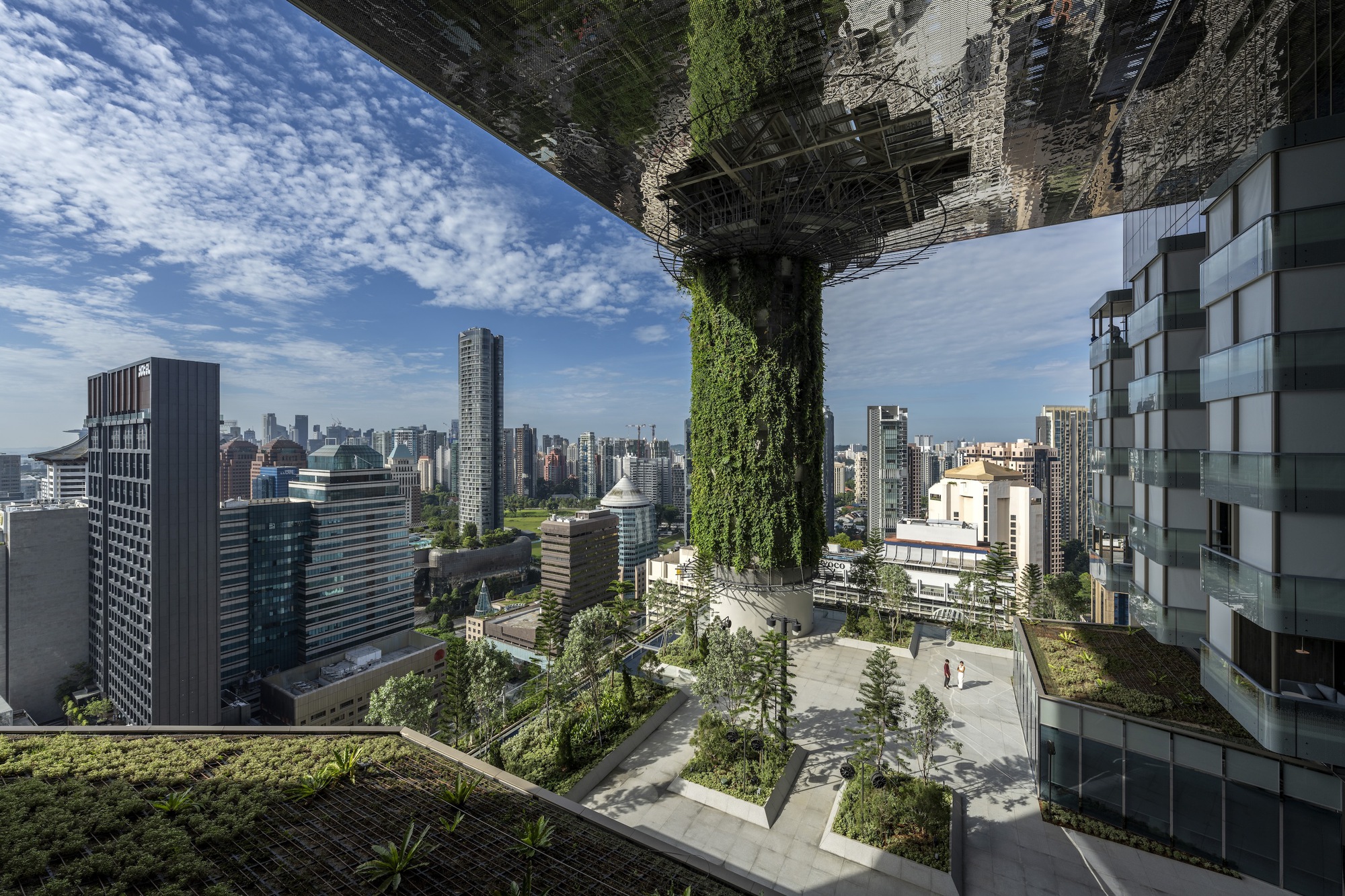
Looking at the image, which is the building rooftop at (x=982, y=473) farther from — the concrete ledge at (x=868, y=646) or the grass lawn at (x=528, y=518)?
the grass lawn at (x=528, y=518)

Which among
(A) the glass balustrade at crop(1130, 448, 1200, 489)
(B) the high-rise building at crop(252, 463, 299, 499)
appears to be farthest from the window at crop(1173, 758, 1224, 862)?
(B) the high-rise building at crop(252, 463, 299, 499)

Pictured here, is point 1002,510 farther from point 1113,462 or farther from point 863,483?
point 863,483

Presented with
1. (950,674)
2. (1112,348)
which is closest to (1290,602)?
(950,674)

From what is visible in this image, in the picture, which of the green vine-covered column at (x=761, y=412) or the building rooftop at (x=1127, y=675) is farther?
the green vine-covered column at (x=761, y=412)

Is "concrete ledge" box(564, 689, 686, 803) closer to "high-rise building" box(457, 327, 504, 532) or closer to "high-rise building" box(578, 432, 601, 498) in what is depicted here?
"high-rise building" box(457, 327, 504, 532)

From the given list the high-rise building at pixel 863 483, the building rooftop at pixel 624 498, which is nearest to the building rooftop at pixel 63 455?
the building rooftop at pixel 624 498
